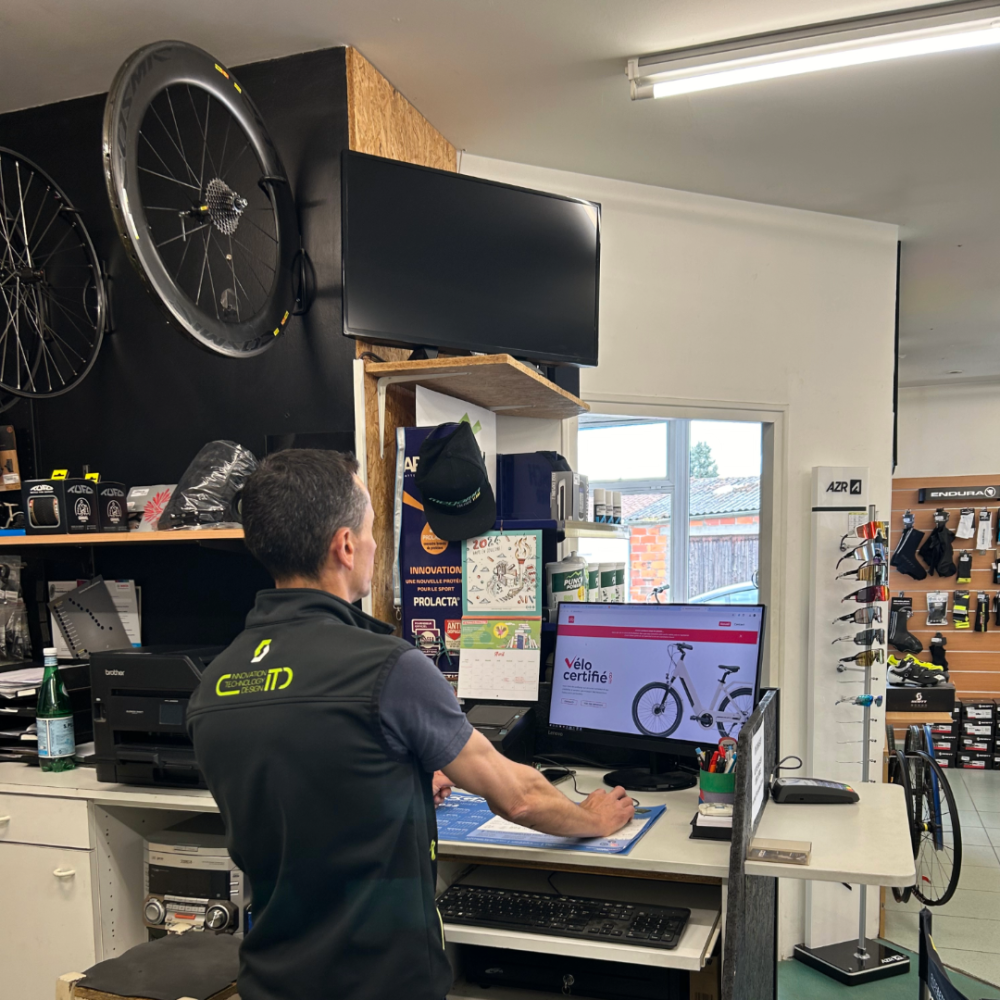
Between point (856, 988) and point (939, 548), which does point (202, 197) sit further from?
point (939, 548)

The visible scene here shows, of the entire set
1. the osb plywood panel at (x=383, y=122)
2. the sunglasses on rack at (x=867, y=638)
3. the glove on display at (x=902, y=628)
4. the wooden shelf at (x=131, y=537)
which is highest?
the osb plywood panel at (x=383, y=122)

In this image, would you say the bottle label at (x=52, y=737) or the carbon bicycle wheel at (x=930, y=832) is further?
the carbon bicycle wheel at (x=930, y=832)

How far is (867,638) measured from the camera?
371cm

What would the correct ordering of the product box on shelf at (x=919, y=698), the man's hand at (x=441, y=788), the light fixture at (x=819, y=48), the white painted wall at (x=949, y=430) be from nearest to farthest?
the man's hand at (x=441, y=788) → the light fixture at (x=819, y=48) → the product box on shelf at (x=919, y=698) → the white painted wall at (x=949, y=430)

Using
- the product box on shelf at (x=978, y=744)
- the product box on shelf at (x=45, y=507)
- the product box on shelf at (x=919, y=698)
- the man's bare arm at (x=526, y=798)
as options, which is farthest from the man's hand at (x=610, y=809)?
the product box on shelf at (x=978, y=744)

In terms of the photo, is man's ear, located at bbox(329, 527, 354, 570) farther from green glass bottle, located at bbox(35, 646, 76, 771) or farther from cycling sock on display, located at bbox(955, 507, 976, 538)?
cycling sock on display, located at bbox(955, 507, 976, 538)

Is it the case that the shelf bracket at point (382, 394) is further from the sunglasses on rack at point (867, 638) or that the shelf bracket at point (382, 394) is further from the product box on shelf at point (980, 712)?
the product box on shelf at point (980, 712)

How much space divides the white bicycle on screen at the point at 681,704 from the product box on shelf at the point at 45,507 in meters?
1.65

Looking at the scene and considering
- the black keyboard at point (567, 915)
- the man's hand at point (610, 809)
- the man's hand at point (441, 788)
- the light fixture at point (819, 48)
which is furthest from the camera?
the light fixture at point (819, 48)

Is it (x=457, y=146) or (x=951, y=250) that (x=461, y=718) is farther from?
(x=951, y=250)

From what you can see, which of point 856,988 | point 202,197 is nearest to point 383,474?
point 202,197

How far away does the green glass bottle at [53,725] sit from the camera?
7.86 ft

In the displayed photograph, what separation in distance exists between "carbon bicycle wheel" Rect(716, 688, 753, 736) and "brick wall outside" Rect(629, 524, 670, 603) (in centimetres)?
548

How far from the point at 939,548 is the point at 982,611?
609 millimetres
